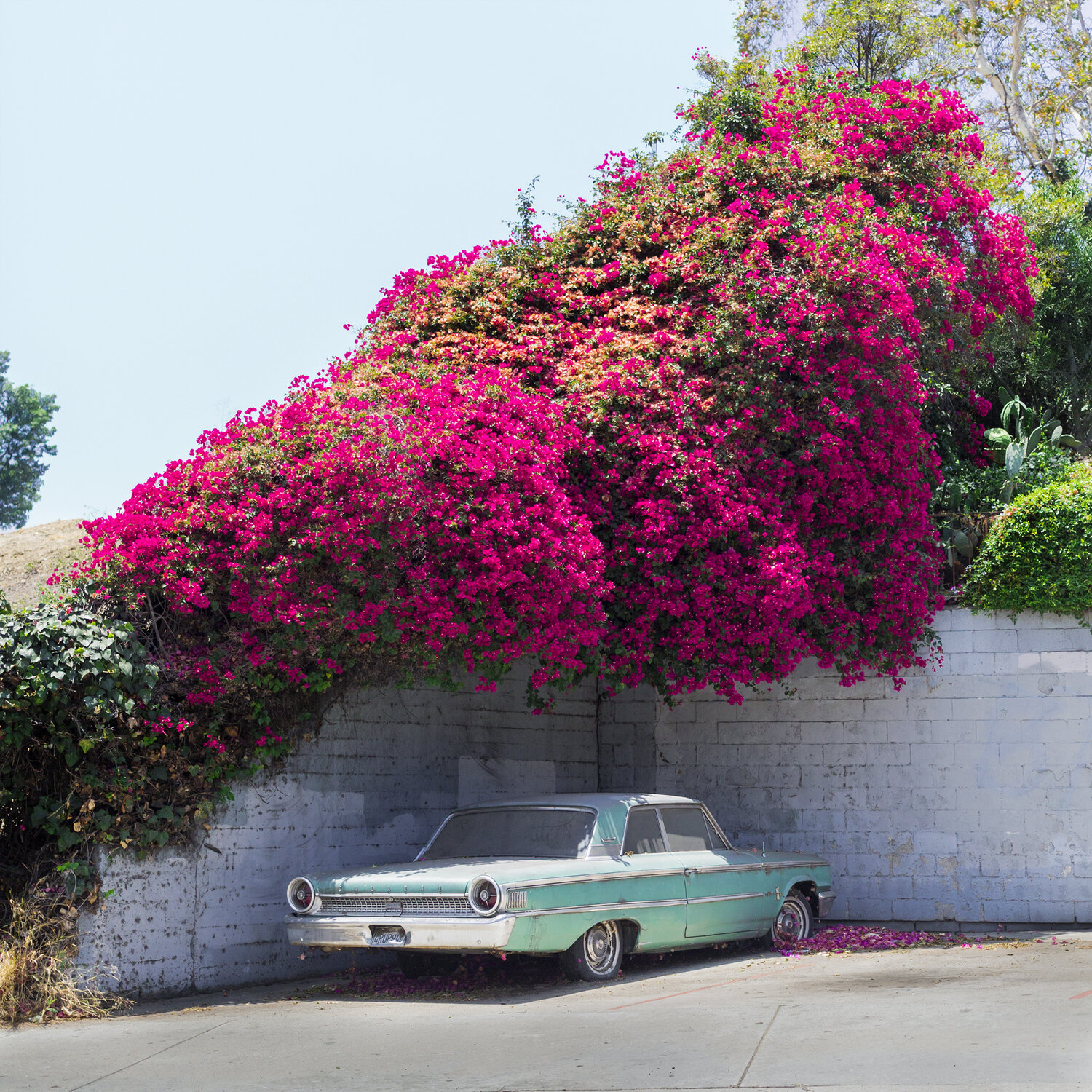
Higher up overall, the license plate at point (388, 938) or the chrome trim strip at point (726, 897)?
the license plate at point (388, 938)

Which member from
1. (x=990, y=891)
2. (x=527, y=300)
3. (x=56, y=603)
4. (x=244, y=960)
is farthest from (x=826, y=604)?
(x=56, y=603)

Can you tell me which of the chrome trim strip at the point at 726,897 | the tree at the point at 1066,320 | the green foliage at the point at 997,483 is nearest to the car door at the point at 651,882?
the chrome trim strip at the point at 726,897

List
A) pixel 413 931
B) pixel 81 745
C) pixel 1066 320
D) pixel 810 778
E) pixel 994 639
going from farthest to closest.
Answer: pixel 1066 320 < pixel 810 778 < pixel 994 639 < pixel 81 745 < pixel 413 931

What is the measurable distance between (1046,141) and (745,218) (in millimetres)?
12448

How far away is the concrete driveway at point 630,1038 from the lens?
5367mm

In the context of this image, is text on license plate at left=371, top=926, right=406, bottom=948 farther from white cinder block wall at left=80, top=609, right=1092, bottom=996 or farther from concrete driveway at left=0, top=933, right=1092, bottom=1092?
white cinder block wall at left=80, top=609, right=1092, bottom=996

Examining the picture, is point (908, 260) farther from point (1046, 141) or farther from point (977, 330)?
point (1046, 141)

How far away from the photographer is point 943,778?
1163 cm

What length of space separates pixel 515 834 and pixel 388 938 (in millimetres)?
1355

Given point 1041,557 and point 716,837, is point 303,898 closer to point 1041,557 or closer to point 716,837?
point 716,837

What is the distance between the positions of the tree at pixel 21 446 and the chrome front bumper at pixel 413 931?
35.3 metres

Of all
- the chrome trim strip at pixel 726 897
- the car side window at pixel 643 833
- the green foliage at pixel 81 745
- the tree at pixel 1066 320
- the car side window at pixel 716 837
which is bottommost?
the chrome trim strip at pixel 726 897

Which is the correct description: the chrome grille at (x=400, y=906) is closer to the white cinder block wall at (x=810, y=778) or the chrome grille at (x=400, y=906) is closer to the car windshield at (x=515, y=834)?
the car windshield at (x=515, y=834)

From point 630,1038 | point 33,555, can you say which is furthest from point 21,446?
point 630,1038
